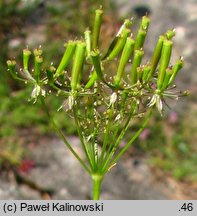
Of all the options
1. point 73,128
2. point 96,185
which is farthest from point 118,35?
point 73,128

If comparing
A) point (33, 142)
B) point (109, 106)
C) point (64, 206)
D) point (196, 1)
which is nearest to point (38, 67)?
point (109, 106)

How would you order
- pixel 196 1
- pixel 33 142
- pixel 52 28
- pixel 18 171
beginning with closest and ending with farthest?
pixel 18 171 < pixel 33 142 < pixel 52 28 < pixel 196 1

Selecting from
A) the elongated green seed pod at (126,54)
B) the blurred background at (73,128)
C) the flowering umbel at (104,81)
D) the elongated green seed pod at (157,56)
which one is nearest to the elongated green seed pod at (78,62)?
the flowering umbel at (104,81)

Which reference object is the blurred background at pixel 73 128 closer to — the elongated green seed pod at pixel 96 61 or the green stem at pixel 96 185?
the green stem at pixel 96 185

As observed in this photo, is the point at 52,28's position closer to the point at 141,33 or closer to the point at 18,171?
the point at 18,171

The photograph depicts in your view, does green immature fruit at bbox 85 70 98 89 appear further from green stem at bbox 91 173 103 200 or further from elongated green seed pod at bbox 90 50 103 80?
green stem at bbox 91 173 103 200

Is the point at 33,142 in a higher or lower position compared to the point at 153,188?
higher

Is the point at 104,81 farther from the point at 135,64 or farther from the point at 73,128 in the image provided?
the point at 73,128
